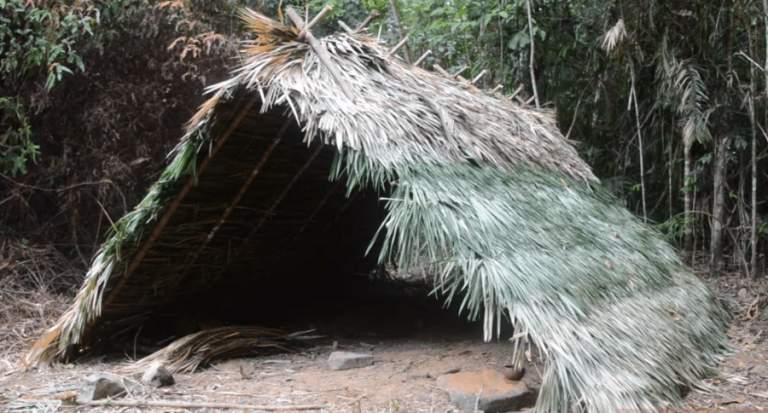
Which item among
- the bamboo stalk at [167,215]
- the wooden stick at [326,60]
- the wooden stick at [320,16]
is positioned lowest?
the bamboo stalk at [167,215]

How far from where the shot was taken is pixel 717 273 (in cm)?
639

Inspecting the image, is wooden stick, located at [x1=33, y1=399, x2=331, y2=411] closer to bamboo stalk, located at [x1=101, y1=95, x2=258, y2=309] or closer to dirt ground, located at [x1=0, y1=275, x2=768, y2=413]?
dirt ground, located at [x1=0, y1=275, x2=768, y2=413]

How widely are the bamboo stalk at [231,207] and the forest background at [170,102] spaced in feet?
2.28

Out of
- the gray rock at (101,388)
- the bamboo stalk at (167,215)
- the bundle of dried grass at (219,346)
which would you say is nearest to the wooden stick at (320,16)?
the bamboo stalk at (167,215)

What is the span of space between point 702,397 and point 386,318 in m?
2.78

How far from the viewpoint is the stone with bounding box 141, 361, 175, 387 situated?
347cm

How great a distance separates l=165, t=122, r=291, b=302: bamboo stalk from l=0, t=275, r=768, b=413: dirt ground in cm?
71

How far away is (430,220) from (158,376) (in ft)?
5.62

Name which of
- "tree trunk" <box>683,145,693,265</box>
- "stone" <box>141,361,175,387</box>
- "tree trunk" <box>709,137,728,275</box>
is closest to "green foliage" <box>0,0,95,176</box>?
"stone" <box>141,361,175,387</box>

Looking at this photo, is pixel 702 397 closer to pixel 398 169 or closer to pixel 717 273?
pixel 398 169

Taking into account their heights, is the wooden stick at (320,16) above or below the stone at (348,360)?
above

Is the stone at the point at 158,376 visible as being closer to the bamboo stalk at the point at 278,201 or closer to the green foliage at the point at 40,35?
the bamboo stalk at the point at 278,201

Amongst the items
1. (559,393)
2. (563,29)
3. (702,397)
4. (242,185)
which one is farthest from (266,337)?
(563,29)

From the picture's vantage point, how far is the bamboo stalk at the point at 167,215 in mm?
3805
